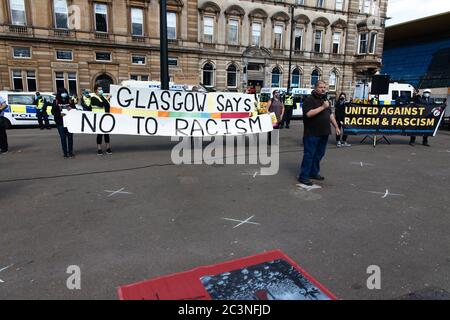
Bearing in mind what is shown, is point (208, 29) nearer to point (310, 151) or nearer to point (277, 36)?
point (277, 36)

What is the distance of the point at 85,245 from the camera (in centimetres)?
381

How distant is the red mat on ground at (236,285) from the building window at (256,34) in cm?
3718

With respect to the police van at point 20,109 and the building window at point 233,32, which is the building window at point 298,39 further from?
the police van at point 20,109

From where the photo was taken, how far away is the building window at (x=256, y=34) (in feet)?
121

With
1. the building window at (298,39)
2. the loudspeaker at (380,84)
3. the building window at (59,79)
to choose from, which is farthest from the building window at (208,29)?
the loudspeaker at (380,84)

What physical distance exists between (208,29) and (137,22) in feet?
25.1

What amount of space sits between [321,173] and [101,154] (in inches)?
235

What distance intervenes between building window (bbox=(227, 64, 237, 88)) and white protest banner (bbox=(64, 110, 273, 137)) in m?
27.8

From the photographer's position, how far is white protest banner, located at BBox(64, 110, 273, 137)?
27.7ft

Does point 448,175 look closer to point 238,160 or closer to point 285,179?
point 285,179

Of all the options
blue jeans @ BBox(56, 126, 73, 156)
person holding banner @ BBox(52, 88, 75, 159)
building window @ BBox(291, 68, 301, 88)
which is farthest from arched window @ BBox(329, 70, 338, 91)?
blue jeans @ BBox(56, 126, 73, 156)

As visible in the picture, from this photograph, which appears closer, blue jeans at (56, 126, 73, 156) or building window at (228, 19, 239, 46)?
blue jeans at (56, 126, 73, 156)

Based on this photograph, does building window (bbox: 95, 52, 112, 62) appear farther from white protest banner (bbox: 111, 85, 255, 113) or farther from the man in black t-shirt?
the man in black t-shirt

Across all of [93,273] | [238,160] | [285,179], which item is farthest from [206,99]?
[93,273]
